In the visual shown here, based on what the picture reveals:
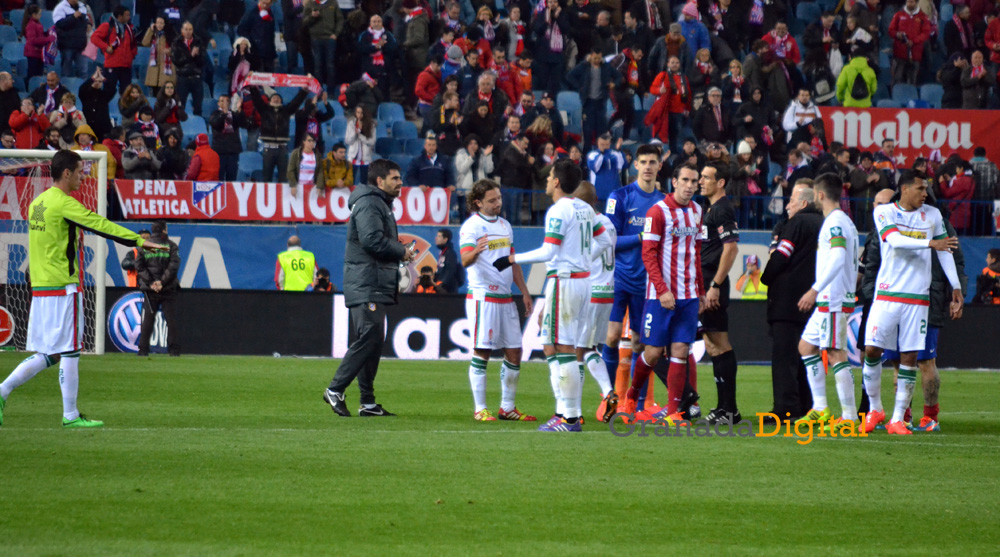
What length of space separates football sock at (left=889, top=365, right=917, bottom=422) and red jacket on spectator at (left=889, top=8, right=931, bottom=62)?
19.1 metres

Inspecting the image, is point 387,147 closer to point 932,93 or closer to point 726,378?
point 932,93

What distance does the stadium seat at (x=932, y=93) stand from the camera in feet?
88.6

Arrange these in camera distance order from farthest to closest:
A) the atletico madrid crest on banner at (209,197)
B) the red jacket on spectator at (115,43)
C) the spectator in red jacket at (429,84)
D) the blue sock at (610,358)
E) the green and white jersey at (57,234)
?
the spectator in red jacket at (429,84) → the red jacket on spectator at (115,43) → the atletico madrid crest on banner at (209,197) → the blue sock at (610,358) → the green and white jersey at (57,234)

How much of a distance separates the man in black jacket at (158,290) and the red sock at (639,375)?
9.79 metres

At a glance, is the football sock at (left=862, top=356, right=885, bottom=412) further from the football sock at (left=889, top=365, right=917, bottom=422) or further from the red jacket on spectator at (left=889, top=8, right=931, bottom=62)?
the red jacket on spectator at (left=889, top=8, right=931, bottom=62)

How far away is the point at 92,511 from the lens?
5.93m

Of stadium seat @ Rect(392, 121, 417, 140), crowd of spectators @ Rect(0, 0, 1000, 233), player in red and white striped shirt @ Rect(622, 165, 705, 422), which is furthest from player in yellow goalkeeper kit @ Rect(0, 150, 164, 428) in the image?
stadium seat @ Rect(392, 121, 417, 140)

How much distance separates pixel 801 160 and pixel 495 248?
14202 mm

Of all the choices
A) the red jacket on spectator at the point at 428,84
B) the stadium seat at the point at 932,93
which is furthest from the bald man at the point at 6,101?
the stadium seat at the point at 932,93

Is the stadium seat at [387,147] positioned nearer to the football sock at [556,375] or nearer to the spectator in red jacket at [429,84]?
the spectator in red jacket at [429,84]

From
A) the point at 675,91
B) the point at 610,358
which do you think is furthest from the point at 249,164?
the point at 610,358

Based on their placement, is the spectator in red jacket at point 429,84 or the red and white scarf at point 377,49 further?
the red and white scarf at point 377,49

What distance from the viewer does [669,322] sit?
979 cm

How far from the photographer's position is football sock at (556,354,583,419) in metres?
8.82
